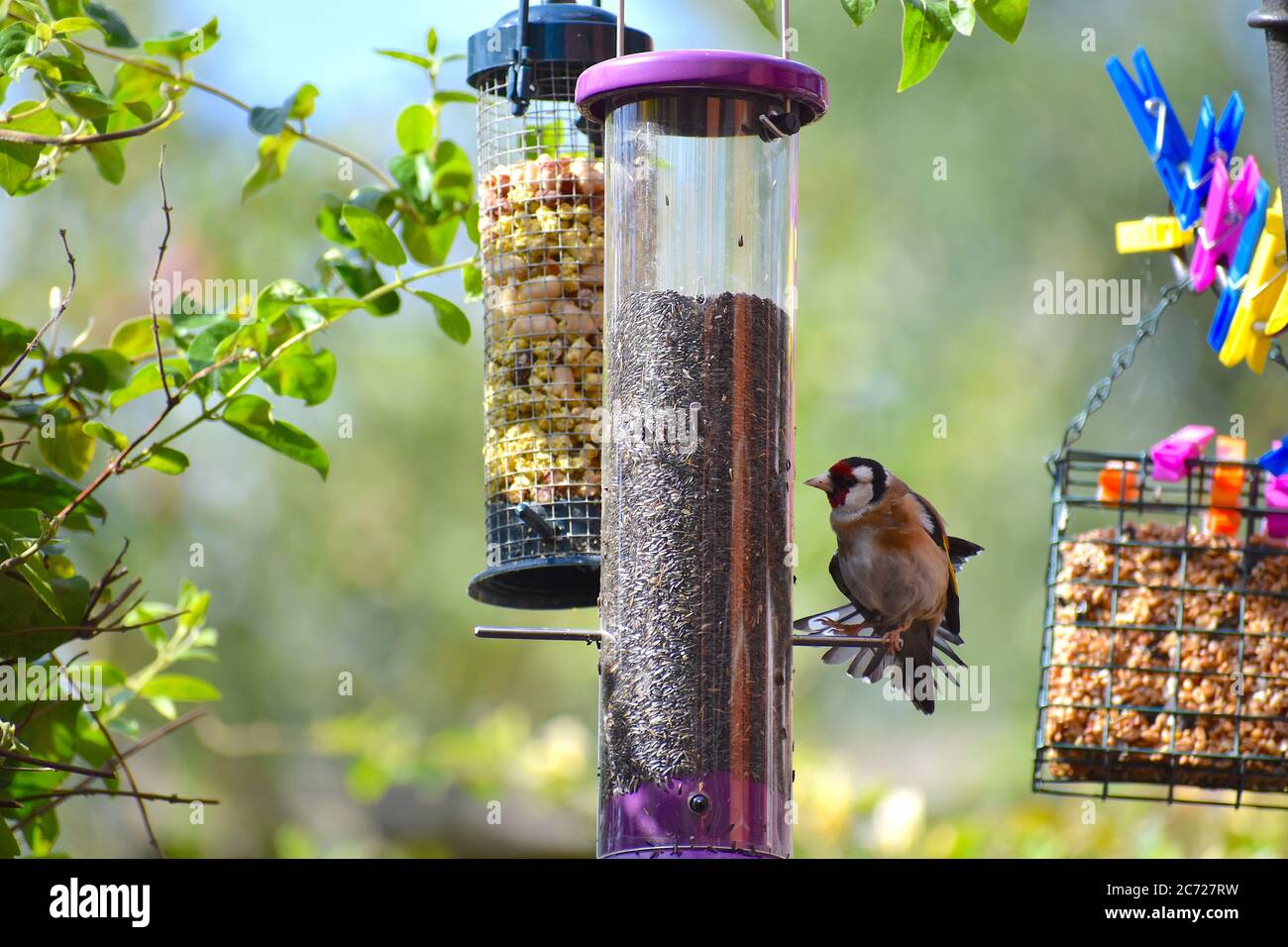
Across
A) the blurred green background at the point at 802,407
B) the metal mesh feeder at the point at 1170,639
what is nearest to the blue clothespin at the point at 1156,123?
the metal mesh feeder at the point at 1170,639

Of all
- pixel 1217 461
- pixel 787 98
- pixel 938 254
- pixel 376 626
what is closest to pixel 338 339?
pixel 376 626

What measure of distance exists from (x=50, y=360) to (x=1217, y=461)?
10.7 feet

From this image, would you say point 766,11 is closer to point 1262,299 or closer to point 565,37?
point 565,37

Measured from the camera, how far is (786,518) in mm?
4082

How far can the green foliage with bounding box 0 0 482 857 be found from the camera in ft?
11.2

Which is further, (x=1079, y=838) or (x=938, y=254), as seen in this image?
(x=938, y=254)

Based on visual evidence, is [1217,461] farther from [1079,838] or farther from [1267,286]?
[1079,838]

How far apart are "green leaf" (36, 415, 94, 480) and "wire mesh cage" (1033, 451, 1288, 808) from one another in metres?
2.86

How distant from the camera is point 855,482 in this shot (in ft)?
15.2

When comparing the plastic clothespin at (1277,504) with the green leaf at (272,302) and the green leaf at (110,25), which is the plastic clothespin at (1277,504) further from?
the green leaf at (110,25)

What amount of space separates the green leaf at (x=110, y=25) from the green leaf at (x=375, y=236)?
59cm

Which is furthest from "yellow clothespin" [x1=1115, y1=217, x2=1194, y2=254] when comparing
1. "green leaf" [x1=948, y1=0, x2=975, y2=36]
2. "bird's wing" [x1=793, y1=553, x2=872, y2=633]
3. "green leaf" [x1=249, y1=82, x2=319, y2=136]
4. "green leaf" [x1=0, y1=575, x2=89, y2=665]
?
"green leaf" [x1=0, y1=575, x2=89, y2=665]

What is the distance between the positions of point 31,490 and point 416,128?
1.51m

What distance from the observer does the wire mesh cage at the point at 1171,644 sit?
5.30 metres
